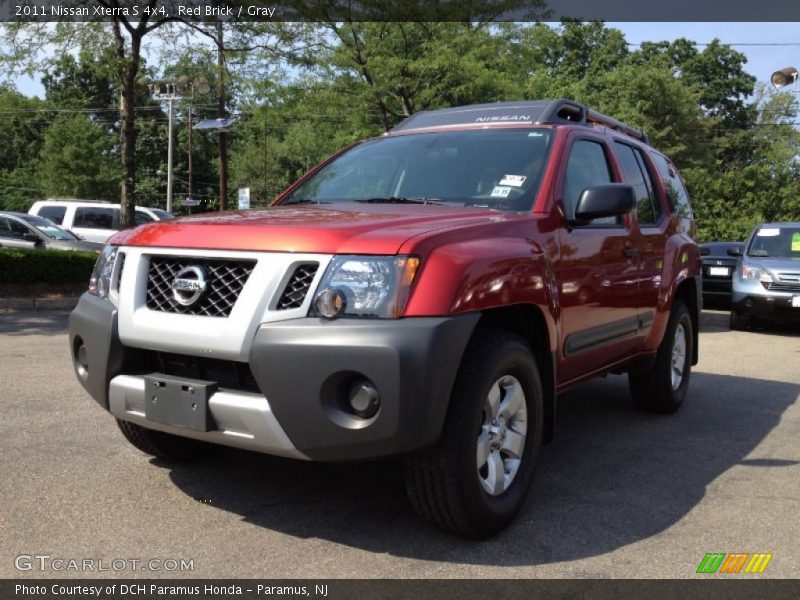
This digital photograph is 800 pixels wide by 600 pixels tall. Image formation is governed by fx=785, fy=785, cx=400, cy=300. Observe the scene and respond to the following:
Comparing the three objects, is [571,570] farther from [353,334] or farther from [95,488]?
[95,488]

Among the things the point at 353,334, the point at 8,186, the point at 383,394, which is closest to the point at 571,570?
the point at 383,394

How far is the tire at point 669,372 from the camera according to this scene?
5.52 meters

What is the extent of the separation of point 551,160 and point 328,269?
1685 millimetres

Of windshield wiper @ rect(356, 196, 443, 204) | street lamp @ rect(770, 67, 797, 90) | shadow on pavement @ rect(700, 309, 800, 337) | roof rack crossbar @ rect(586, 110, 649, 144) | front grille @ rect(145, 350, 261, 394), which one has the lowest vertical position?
shadow on pavement @ rect(700, 309, 800, 337)

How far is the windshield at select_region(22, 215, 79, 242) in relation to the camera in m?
17.3

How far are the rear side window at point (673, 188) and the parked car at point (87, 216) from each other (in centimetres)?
1810

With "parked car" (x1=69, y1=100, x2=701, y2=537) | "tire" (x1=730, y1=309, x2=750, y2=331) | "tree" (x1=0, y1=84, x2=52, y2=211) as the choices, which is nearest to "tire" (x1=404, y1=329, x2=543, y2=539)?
"parked car" (x1=69, y1=100, x2=701, y2=537)

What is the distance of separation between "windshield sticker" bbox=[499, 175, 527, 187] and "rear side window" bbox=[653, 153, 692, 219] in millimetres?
2084

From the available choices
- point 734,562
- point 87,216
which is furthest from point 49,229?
point 734,562

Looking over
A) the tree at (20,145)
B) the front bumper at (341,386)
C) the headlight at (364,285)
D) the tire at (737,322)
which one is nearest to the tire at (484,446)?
the front bumper at (341,386)

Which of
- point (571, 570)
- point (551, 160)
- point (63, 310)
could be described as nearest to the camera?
point (571, 570)

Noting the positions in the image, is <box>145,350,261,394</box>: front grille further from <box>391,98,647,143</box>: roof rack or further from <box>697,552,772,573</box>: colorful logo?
<box>391,98,647,143</box>: roof rack

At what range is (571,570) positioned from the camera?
9.93 ft

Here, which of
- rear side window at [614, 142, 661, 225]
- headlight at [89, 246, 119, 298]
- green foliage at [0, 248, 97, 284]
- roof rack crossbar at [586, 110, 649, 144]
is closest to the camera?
headlight at [89, 246, 119, 298]
